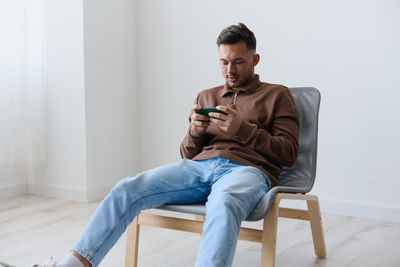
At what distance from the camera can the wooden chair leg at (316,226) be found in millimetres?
1881

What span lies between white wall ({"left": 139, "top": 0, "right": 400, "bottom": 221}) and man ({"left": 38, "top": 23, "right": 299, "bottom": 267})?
0.95 meters

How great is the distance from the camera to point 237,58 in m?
1.79

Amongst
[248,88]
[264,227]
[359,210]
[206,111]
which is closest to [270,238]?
[264,227]

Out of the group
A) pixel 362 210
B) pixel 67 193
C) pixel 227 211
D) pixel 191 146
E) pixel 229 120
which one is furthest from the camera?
pixel 67 193

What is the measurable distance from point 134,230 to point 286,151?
24.1 inches

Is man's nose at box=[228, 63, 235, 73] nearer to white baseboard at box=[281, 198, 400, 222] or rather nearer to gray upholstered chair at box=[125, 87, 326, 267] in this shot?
gray upholstered chair at box=[125, 87, 326, 267]

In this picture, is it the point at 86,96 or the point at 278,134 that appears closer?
the point at 278,134

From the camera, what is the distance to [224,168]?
167 cm

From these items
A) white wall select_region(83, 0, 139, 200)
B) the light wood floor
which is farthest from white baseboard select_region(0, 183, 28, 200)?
white wall select_region(83, 0, 139, 200)

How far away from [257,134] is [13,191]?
2.12m

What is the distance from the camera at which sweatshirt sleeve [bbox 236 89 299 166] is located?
5.43 feet

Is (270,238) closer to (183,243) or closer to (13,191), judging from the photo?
(183,243)

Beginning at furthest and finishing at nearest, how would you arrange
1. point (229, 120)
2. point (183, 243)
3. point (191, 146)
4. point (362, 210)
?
point (362, 210)
point (183, 243)
point (191, 146)
point (229, 120)

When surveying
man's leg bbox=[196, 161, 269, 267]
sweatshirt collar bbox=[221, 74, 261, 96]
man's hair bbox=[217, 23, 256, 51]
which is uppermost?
man's hair bbox=[217, 23, 256, 51]
